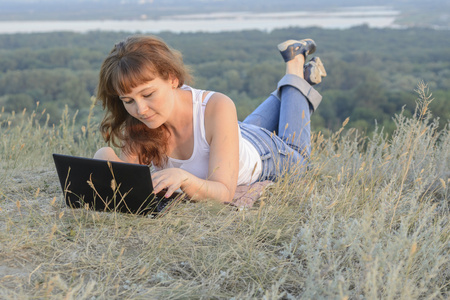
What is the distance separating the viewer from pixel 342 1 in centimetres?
9881

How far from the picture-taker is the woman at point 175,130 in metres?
2.02

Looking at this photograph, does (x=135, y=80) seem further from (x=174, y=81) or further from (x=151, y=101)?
(x=174, y=81)

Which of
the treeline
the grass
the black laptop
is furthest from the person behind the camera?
the treeline

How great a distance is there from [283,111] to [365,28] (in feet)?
180

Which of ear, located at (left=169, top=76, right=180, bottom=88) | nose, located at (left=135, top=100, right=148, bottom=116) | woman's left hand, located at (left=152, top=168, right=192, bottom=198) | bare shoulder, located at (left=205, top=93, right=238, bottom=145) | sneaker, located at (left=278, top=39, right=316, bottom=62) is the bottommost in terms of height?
woman's left hand, located at (left=152, top=168, right=192, bottom=198)

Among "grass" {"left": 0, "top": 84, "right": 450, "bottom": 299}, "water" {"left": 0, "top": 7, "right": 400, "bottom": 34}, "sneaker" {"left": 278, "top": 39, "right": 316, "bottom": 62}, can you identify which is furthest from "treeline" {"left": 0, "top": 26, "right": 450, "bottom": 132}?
"grass" {"left": 0, "top": 84, "right": 450, "bottom": 299}

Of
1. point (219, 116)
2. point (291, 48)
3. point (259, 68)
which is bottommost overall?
point (259, 68)

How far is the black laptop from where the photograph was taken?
1.78m

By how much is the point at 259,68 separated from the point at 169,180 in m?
30.3

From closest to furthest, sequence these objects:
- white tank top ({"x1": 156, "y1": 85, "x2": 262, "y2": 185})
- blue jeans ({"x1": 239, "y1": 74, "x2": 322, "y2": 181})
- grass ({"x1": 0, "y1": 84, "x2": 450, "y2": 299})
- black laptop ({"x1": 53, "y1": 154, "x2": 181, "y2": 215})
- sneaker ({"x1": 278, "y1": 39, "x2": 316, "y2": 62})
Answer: grass ({"x1": 0, "y1": 84, "x2": 450, "y2": 299})
black laptop ({"x1": 53, "y1": 154, "x2": 181, "y2": 215})
white tank top ({"x1": 156, "y1": 85, "x2": 262, "y2": 185})
blue jeans ({"x1": 239, "y1": 74, "x2": 322, "y2": 181})
sneaker ({"x1": 278, "y1": 39, "x2": 316, "y2": 62})

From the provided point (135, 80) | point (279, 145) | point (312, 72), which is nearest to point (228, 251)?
point (135, 80)

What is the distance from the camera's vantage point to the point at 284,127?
2.98 meters

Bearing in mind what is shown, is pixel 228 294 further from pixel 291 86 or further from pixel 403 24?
pixel 403 24

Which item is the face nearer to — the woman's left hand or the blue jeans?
the woman's left hand
